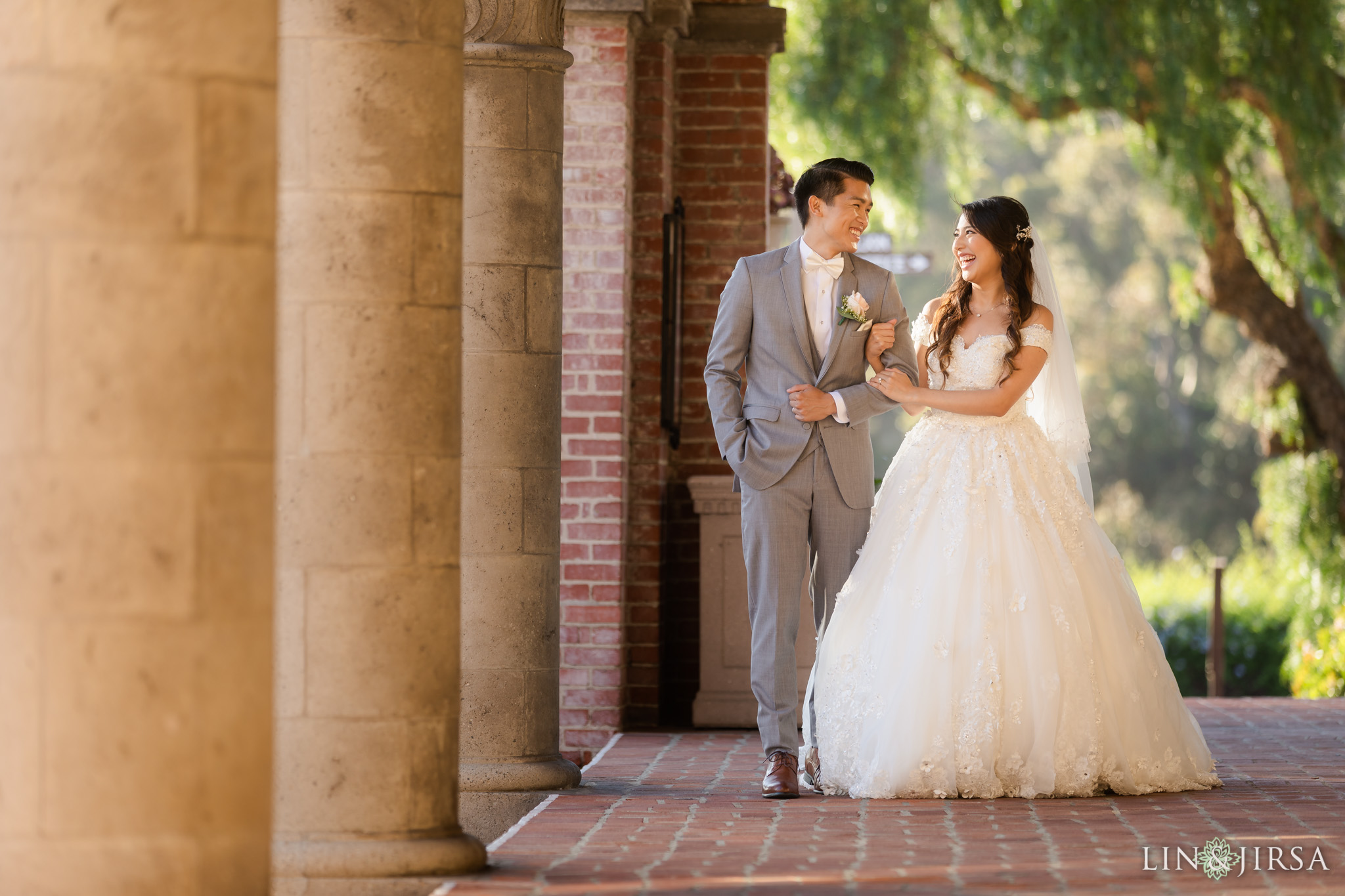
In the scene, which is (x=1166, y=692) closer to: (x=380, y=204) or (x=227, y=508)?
(x=380, y=204)

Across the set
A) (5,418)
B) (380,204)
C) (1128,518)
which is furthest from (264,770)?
(1128,518)

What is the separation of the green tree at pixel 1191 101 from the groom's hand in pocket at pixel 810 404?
22.6 ft

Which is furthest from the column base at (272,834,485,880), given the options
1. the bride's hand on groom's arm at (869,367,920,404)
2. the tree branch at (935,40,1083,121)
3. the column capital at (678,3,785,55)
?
the tree branch at (935,40,1083,121)

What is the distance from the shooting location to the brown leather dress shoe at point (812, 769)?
240 inches

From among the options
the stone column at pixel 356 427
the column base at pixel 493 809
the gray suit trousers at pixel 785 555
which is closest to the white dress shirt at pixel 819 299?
the gray suit trousers at pixel 785 555

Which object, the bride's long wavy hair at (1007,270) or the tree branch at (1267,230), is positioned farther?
the tree branch at (1267,230)

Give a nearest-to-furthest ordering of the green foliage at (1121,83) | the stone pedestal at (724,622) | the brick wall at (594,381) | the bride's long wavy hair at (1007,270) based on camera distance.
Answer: the bride's long wavy hair at (1007,270)
the brick wall at (594,381)
the stone pedestal at (724,622)
the green foliage at (1121,83)

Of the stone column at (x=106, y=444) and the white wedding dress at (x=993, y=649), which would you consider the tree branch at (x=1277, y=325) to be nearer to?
the white wedding dress at (x=993, y=649)

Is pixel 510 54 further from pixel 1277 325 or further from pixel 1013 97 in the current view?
pixel 1277 325

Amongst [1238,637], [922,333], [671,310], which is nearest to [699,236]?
[671,310]

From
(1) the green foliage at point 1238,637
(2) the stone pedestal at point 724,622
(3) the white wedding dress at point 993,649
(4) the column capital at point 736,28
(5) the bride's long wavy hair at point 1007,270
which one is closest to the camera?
(3) the white wedding dress at point 993,649

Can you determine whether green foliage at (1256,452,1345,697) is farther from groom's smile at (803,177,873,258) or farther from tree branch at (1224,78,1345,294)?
groom's smile at (803,177,873,258)

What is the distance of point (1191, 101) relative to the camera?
12.1 m

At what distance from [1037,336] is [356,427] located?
2881 millimetres
